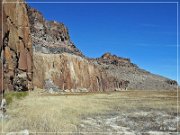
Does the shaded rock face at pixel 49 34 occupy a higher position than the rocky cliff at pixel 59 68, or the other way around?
the shaded rock face at pixel 49 34

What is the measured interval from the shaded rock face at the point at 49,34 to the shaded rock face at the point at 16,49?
8870cm

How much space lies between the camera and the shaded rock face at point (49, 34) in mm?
148825

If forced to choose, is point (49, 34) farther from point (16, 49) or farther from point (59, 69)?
point (16, 49)

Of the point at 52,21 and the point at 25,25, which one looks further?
the point at 52,21

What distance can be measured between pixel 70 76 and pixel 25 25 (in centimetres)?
6775

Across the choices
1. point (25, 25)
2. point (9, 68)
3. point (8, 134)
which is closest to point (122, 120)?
point (8, 134)

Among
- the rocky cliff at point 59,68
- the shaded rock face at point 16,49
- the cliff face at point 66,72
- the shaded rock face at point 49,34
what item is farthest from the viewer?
the shaded rock face at point 49,34

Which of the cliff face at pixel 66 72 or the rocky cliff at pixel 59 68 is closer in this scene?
the rocky cliff at pixel 59 68

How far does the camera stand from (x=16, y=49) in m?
38.3

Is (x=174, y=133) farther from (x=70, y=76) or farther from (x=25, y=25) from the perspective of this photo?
(x=70, y=76)

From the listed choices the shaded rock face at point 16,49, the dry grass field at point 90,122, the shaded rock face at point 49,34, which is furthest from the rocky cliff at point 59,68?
the dry grass field at point 90,122

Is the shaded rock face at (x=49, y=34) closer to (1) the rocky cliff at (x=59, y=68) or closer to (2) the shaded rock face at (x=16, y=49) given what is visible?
(1) the rocky cliff at (x=59, y=68)

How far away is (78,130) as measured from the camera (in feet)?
53.6

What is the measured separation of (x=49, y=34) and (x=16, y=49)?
138m
